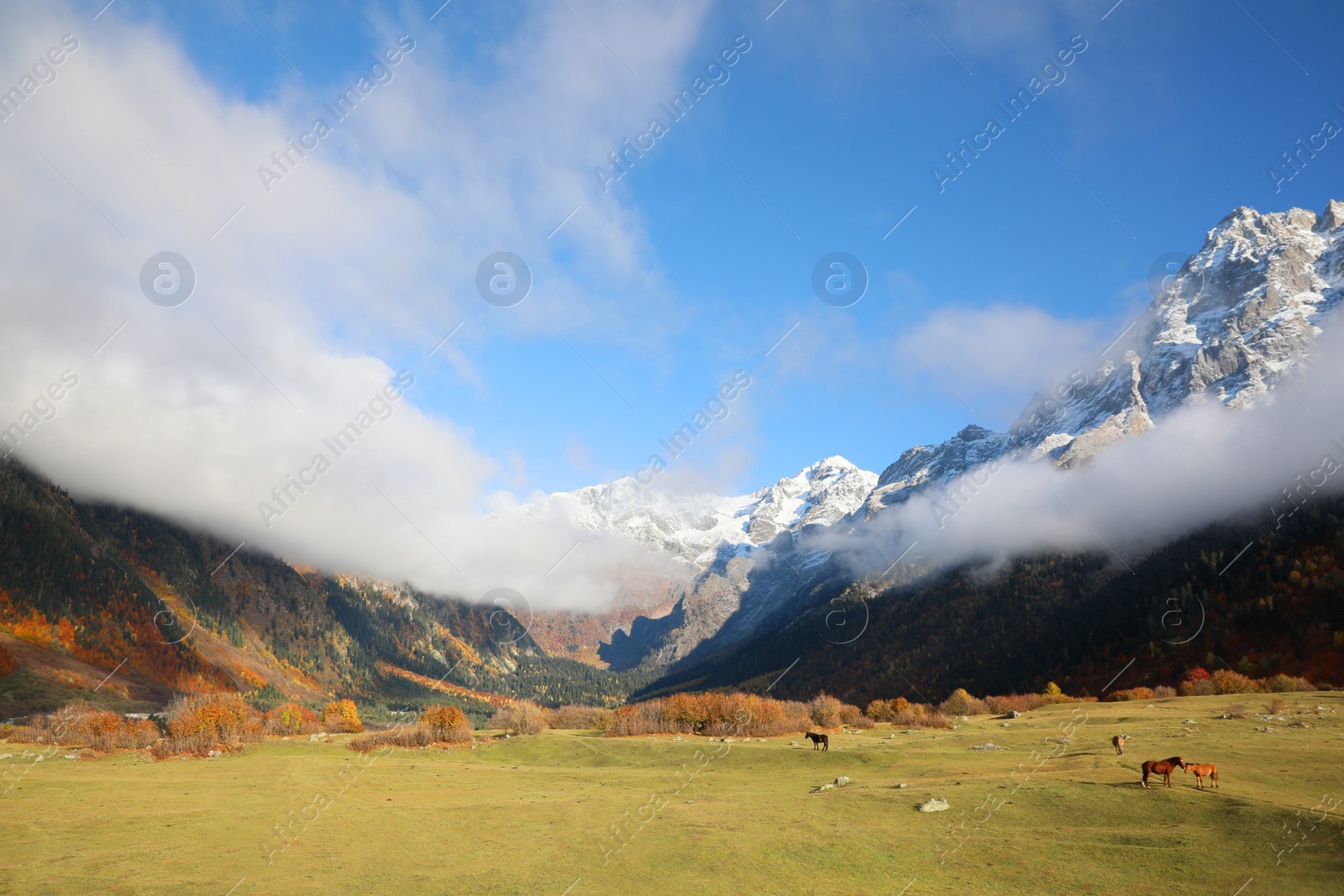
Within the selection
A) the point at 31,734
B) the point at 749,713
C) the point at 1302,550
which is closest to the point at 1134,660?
the point at 1302,550

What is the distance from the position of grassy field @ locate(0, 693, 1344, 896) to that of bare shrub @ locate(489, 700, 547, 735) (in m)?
28.4

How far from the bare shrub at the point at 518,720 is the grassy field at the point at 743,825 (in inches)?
1117

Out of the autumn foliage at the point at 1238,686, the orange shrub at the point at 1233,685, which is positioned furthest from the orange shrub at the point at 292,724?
the orange shrub at the point at 1233,685

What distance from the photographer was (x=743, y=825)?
92.5 ft

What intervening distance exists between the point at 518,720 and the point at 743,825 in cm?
5593

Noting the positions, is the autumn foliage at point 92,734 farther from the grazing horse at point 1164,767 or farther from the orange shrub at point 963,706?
the orange shrub at point 963,706

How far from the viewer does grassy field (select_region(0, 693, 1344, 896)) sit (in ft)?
68.9

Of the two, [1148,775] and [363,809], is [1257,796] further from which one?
[363,809]

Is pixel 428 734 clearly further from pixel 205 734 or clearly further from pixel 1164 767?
pixel 1164 767

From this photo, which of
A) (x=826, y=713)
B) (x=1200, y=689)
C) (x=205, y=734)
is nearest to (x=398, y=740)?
(x=205, y=734)

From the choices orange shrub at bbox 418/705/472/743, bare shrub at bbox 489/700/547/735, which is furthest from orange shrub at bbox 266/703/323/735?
bare shrub at bbox 489/700/547/735

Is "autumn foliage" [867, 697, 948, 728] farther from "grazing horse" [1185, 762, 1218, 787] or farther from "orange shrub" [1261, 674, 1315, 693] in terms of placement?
"orange shrub" [1261, 674, 1315, 693]

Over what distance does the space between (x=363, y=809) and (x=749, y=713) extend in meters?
43.5

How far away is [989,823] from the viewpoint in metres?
26.0
